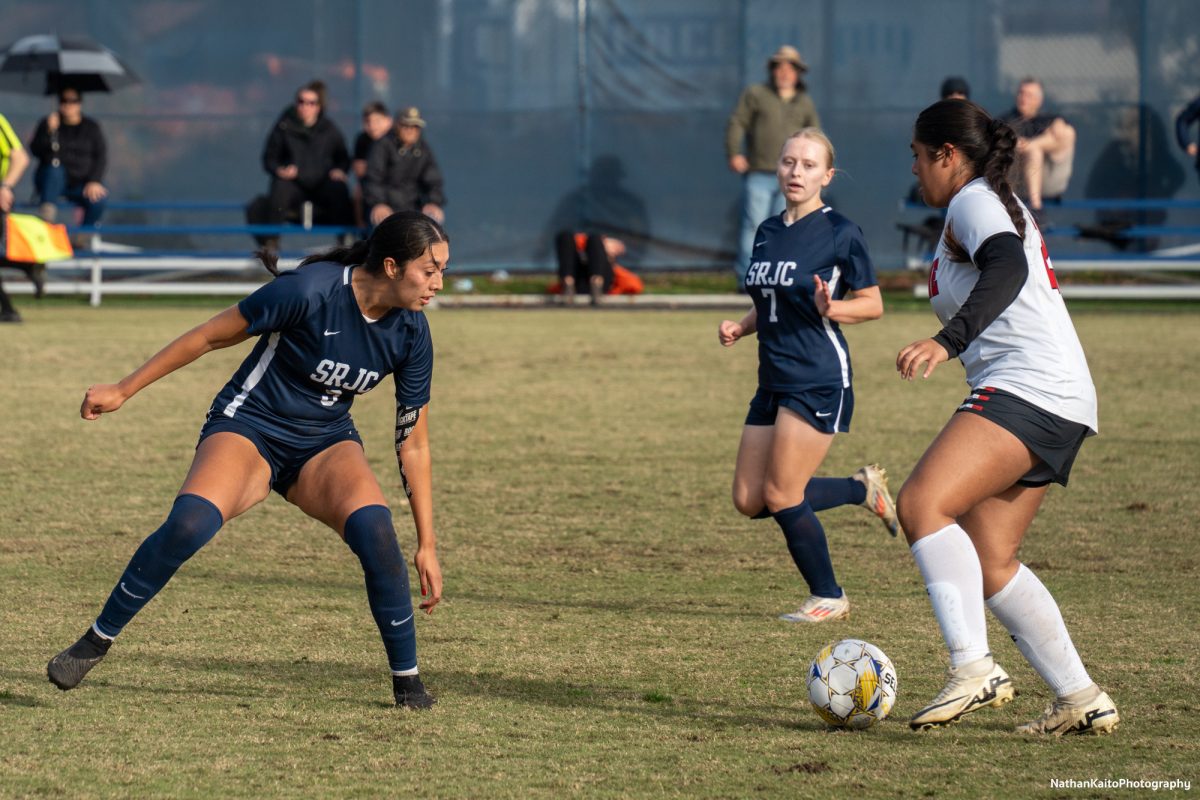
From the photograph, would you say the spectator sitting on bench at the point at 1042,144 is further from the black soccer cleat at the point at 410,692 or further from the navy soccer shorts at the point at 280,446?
the black soccer cleat at the point at 410,692

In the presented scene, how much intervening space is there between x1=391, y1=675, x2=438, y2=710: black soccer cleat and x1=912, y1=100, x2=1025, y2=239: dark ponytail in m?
2.04

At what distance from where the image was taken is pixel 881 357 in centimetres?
1319

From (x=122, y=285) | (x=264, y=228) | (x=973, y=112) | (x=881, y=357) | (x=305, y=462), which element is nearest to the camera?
(x=973, y=112)

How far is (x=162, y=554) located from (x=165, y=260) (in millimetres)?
14039

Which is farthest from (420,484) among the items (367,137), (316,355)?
(367,137)

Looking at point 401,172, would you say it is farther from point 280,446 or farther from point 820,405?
point 280,446

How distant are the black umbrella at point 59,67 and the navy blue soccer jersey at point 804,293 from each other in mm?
13124

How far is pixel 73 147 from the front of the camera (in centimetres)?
1714

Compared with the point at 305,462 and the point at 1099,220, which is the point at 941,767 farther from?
the point at 1099,220

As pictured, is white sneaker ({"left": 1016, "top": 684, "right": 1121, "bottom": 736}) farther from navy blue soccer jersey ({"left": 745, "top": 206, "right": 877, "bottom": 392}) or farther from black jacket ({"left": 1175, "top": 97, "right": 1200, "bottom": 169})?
black jacket ({"left": 1175, "top": 97, "right": 1200, "bottom": 169})

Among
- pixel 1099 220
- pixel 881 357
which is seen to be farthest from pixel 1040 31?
pixel 881 357

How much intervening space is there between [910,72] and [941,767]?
1573cm

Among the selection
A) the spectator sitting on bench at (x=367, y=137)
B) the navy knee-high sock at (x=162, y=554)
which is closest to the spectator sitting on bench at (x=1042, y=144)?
the spectator sitting on bench at (x=367, y=137)

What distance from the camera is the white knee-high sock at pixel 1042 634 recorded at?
434 centimetres
